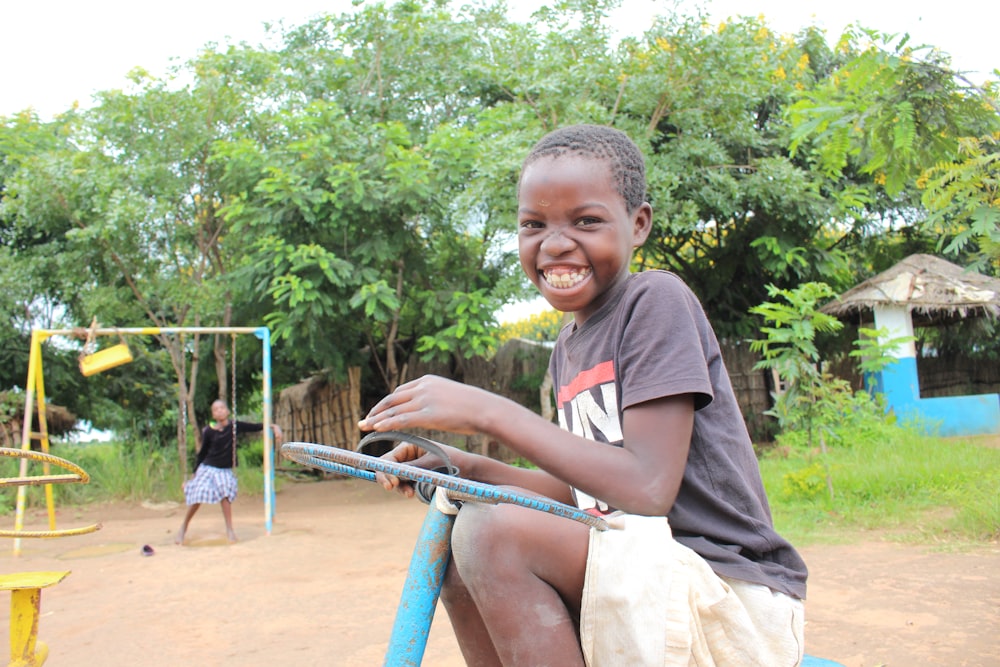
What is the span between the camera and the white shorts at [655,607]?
1.20 meters

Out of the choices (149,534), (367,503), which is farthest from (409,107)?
(149,534)

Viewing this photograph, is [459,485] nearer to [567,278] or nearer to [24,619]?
[567,278]

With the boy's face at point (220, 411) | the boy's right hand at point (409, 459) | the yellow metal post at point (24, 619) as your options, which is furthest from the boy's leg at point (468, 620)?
the boy's face at point (220, 411)

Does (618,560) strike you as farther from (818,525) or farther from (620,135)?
(818,525)

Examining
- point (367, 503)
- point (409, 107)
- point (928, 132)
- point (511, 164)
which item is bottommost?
point (367, 503)

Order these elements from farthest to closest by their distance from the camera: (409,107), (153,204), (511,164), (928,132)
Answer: (409,107) → (153,204) → (511,164) → (928,132)

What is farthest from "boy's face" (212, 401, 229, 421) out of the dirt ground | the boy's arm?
the boy's arm

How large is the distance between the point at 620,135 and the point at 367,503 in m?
8.97

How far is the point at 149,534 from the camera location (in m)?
8.15

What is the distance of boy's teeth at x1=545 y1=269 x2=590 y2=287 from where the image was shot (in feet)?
5.10

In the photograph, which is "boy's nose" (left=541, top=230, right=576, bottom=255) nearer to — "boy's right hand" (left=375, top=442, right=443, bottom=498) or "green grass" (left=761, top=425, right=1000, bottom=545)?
"boy's right hand" (left=375, top=442, right=443, bottom=498)

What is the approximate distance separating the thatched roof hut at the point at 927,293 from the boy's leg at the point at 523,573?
439 inches

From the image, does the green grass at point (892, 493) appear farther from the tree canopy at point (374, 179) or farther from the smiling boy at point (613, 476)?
the smiling boy at point (613, 476)

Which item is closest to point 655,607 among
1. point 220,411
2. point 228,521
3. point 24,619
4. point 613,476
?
point 613,476
